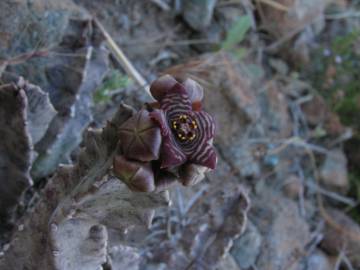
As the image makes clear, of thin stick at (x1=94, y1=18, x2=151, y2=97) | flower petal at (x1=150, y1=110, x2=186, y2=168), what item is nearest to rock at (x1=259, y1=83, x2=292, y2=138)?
thin stick at (x1=94, y1=18, x2=151, y2=97)

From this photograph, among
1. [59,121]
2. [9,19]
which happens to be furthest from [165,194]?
[9,19]

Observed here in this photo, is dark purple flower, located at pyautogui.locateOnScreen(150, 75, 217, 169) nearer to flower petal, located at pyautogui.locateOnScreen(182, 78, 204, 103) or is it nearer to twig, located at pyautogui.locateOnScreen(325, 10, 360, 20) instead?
flower petal, located at pyautogui.locateOnScreen(182, 78, 204, 103)

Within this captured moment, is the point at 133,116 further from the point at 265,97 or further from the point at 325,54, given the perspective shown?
the point at 325,54

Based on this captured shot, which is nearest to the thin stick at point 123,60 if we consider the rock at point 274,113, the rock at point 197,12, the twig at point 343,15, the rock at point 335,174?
the rock at point 197,12

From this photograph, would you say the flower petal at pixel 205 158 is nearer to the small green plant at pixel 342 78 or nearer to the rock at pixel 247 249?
the rock at pixel 247 249

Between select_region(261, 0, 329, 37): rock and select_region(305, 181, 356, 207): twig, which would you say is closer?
select_region(305, 181, 356, 207): twig

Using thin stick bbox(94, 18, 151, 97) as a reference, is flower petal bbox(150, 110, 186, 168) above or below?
above

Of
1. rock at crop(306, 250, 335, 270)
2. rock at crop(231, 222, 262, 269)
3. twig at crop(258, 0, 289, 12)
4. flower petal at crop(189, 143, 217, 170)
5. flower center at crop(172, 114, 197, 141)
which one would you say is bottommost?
rock at crop(306, 250, 335, 270)
